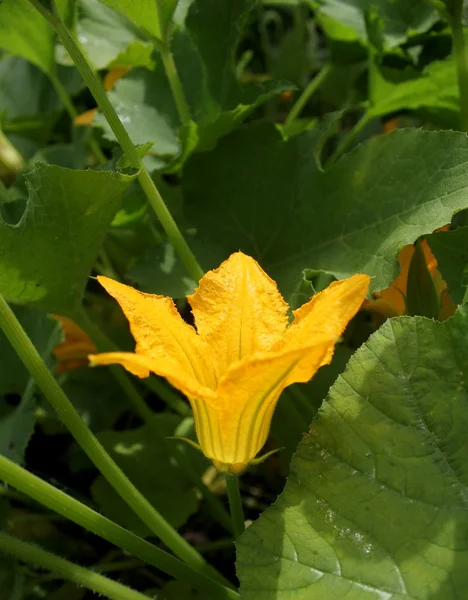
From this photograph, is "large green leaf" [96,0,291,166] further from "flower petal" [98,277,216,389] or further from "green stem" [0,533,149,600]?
"green stem" [0,533,149,600]

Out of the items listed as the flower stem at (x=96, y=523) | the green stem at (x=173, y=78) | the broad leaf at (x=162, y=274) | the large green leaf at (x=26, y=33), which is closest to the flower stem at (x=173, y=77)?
the green stem at (x=173, y=78)

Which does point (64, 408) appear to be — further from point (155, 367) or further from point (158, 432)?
point (158, 432)

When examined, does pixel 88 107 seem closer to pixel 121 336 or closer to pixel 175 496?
pixel 121 336

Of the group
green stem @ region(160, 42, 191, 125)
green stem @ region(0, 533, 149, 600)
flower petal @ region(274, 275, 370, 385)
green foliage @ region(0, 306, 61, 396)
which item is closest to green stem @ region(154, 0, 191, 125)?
green stem @ region(160, 42, 191, 125)

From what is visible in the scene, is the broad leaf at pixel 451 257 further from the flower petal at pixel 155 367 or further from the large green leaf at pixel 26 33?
the large green leaf at pixel 26 33

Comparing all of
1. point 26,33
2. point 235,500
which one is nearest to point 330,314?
point 235,500

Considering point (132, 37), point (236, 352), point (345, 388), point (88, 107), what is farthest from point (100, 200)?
point (88, 107)
